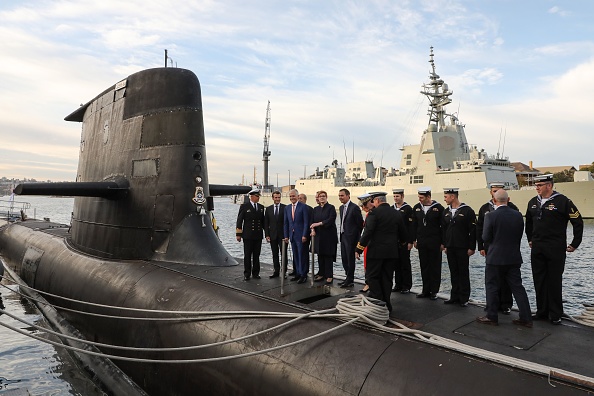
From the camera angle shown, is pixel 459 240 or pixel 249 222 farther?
pixel 249 222

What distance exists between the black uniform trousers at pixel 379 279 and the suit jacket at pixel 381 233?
0.29ft

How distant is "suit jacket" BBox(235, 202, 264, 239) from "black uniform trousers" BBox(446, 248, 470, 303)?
3.08 meters

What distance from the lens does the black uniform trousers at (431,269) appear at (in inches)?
236

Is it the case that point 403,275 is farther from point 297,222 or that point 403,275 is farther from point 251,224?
point 251,224

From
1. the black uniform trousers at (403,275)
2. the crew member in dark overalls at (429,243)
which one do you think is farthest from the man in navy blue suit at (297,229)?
the crew member in dark overalls at (429,243)

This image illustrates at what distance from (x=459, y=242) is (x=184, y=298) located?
3749mm

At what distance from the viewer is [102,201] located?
8.34m

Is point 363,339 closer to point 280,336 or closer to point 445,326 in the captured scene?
point 280,336

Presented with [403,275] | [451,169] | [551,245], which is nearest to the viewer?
[551,245]

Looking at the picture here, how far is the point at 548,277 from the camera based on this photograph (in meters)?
4.98

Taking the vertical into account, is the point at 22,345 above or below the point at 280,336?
below

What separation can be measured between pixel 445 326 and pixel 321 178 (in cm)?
5595

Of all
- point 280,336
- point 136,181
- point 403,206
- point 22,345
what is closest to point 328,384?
point 280,336

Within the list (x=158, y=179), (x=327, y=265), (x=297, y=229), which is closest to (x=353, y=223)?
(x=327, y=265)
